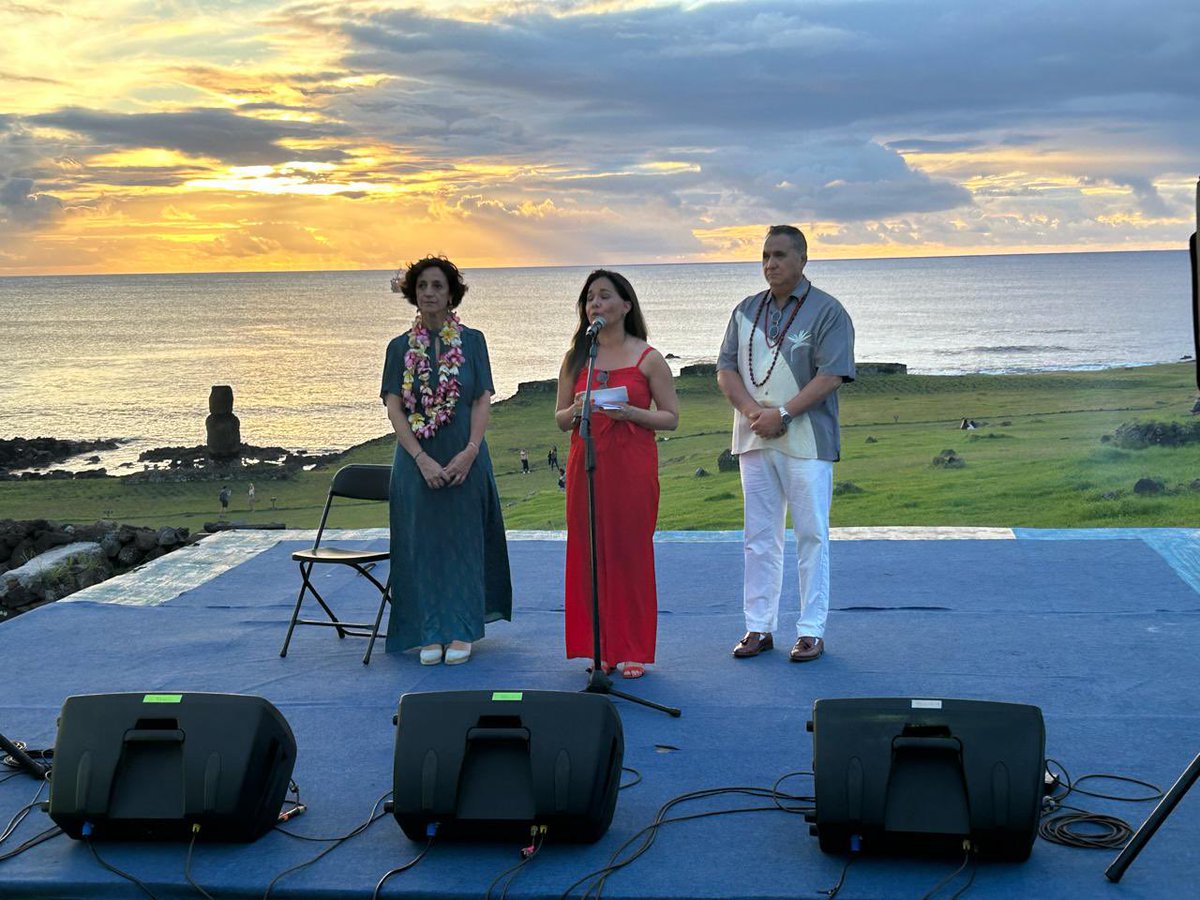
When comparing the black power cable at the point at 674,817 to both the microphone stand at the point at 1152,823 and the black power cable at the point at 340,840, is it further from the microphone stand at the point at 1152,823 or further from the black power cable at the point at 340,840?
the microphone stand at the point at 1152,823

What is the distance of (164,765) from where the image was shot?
420cm

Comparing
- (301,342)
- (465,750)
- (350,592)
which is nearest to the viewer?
(465,750)

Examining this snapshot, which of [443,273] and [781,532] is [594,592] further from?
[443,273]

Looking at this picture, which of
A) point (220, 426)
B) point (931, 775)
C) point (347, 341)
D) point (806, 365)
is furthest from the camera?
point (347, 341)

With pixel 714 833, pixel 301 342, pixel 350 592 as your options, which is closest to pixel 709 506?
pixel 350 592

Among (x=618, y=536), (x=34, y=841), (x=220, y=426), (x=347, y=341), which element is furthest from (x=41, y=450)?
(x=347, y=341)

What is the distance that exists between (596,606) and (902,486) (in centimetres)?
884

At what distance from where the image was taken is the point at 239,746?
414cm

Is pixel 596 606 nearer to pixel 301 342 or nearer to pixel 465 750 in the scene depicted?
pixel 465 750

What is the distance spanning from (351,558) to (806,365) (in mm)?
2288

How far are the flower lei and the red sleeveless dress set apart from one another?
0.74 m

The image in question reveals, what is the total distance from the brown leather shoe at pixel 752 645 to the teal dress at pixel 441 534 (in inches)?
48.2

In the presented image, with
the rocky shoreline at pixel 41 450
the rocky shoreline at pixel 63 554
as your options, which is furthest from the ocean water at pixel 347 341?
the rocky shoreline at pixel 63 554

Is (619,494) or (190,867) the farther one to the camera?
(619,494)
